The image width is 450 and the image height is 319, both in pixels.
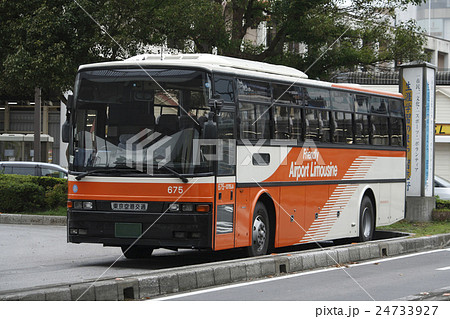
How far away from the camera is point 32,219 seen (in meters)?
22.7

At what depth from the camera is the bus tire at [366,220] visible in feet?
59.8

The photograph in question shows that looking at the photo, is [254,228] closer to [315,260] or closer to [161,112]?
[315,260]

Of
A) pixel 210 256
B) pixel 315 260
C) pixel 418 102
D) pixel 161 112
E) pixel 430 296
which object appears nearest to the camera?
pixel 430 296

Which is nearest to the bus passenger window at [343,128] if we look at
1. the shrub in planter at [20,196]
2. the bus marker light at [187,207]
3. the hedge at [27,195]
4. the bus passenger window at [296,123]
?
the bus passenger window at [296,123]

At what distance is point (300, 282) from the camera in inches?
463

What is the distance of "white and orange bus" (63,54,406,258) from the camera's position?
12.6 m

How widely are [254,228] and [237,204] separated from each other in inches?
31.3

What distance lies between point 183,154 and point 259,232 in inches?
94.1

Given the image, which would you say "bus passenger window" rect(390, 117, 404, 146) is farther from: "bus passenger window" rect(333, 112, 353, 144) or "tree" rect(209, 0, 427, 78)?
"tree" rect(209, 0, 427, 78)

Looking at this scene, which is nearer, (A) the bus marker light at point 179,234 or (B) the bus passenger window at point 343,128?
(A) the bus marker light at point 179,234

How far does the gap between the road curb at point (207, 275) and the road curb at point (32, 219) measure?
31.4ft

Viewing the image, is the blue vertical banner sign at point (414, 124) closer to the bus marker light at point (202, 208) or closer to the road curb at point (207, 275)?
the road curb at point (207, 275)

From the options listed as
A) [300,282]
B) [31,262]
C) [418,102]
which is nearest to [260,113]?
[300,282]

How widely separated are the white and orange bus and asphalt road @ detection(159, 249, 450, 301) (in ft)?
5.01
